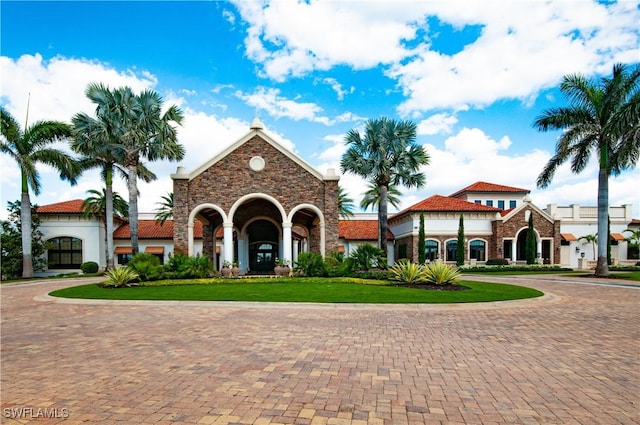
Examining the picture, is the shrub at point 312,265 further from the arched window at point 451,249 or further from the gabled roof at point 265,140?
the arched window at point 451,249

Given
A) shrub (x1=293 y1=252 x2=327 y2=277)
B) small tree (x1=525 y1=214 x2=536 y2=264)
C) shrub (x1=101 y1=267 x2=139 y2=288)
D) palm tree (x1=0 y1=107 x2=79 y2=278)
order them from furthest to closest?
small tree (x1=525 y1=214 x2=536 y2=264), palm tree (x1=0 y1=107 x2=79 y2=278), shrub (x1=293 y1=252 x2=327 y2=277), shrub (x1=101 y1=267 x2=139 y2=288)

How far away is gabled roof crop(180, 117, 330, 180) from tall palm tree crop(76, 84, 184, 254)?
351 centimetres

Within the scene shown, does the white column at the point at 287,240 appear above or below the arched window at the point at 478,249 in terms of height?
above

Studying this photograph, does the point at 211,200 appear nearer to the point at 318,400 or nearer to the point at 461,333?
the point at 461,333

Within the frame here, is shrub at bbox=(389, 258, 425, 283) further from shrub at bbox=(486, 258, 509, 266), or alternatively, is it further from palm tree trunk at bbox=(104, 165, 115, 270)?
palm tree trunk at bbox=(104, 165, 115, 270)

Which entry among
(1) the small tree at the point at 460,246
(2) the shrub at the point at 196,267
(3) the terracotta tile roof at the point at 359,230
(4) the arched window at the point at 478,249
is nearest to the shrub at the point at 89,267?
(2) the shrub at the point at 196,267

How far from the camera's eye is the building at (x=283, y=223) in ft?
81.3

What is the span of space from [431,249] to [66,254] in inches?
1400

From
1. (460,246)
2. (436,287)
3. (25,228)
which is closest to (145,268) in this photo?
(436,287)

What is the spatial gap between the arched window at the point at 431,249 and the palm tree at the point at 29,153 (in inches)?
1286

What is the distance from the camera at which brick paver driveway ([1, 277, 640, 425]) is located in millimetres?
4652

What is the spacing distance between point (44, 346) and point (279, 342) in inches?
192

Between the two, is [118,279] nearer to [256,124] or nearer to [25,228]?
[256,124]

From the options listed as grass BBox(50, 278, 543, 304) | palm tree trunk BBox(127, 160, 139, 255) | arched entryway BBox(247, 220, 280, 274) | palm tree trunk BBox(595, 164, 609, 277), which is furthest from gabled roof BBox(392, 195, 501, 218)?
palm tree trunk BBox(127, 160, 139, 255)
